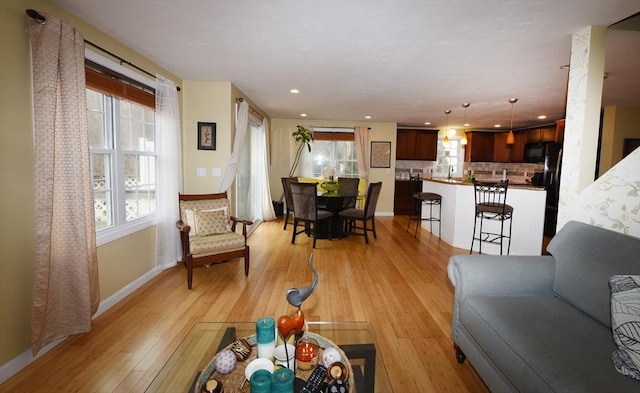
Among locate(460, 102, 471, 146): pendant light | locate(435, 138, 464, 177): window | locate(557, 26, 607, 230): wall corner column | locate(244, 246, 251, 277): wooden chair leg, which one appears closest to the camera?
locate(557, 26, 607, 230): wall corner column

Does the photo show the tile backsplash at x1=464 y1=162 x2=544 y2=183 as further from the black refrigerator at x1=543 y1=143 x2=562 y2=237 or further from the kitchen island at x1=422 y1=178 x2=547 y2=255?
the kitchen island at x1=422 y1=178 x2=547 y2=255

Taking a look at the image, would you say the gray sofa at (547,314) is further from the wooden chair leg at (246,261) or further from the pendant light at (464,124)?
the pendant light at (464,124)

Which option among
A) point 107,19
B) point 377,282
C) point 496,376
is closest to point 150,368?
point 496,376

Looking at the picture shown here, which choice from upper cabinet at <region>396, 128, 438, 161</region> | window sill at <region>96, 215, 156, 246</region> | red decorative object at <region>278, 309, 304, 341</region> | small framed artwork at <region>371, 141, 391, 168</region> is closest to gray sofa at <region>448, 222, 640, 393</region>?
red decorative object at <region>278, 309, 304, 341</region>

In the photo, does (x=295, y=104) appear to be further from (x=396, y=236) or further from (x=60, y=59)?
(x=60, y=59)

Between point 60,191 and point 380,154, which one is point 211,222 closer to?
point 60,191

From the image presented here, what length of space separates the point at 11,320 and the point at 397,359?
245 centimetres

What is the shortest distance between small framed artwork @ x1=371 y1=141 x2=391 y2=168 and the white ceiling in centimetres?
278

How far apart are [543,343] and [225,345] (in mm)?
1524

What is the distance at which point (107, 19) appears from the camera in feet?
7.62

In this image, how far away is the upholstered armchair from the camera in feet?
9.98

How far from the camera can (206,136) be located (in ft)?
13.2

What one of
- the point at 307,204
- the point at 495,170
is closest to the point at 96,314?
the point at 307,204

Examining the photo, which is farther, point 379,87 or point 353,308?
point 379,87
